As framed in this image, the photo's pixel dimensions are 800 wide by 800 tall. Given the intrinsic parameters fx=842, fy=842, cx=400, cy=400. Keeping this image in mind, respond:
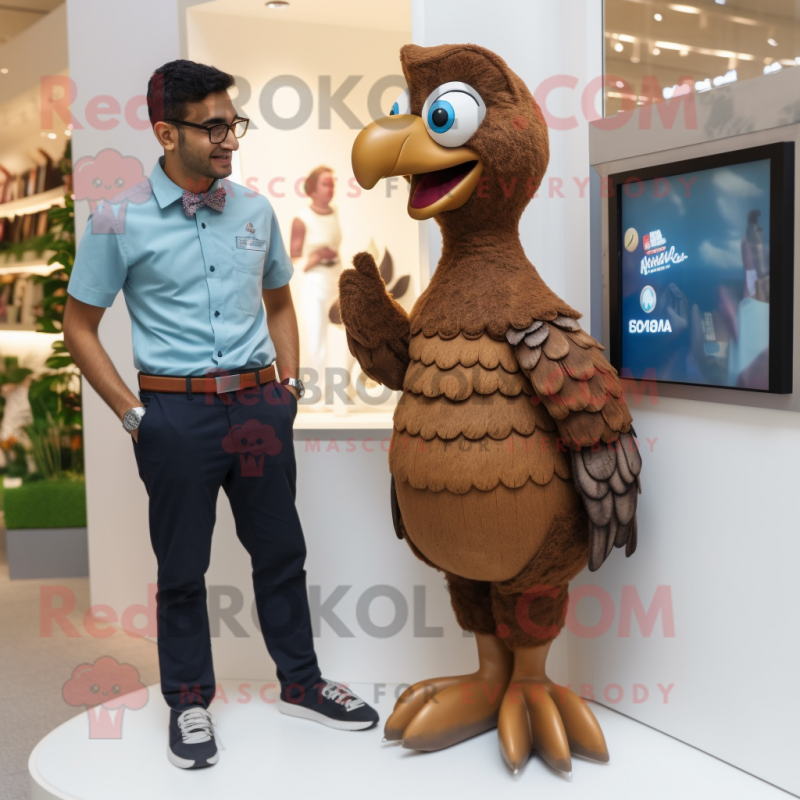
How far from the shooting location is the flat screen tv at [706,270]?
1.62 metres

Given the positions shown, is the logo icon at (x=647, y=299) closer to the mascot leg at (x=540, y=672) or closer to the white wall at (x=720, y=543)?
the white wall at (x=720, y=543)

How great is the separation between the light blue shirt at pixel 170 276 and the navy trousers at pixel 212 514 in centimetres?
9

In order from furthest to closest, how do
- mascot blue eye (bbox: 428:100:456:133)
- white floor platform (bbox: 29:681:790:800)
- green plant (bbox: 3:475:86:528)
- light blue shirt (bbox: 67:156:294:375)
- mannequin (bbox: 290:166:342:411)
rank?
green plant (bbox: 3:475:86:528) < mannequin (bbox: 290:166:342:411) < light blue shirt (bbox: 67:156:294:375) < white floor platform (bbox: 29:681:790:800) < mascot blue eye (bbox: 428:100:456:133)

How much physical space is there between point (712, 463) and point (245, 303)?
1085 millimetres

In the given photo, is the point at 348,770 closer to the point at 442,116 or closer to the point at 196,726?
the point at 196,726

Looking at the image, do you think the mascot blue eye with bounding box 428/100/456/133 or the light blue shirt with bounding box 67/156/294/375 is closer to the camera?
the mascot blue eye with bounding box 428/100/456/133

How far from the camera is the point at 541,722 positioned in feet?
5.84

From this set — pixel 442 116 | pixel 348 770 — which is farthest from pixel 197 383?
pixel 348 770

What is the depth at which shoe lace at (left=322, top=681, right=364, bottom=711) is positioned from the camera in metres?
2.00

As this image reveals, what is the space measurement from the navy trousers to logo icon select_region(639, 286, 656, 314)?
2.76ft

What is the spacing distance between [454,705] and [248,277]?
1062 mm

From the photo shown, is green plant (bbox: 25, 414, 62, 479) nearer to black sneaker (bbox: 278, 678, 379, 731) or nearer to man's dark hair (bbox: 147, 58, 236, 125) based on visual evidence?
black sneaker (bbox: 278, 678, 379, 731)

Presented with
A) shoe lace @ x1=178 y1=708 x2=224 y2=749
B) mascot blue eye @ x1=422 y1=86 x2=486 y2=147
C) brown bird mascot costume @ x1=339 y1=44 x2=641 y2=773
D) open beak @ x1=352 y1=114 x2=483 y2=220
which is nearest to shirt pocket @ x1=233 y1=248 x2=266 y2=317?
brown bird mascot costume @ x1=339 y1=44 x2=641 y2=773

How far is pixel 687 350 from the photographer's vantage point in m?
1.82
